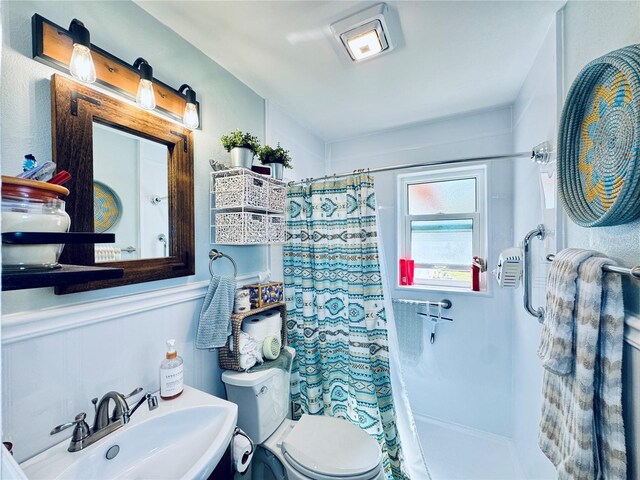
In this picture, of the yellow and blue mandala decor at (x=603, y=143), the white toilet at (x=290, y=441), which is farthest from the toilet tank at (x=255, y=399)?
the yellow and blue mandala decor at (x=603, y=143)

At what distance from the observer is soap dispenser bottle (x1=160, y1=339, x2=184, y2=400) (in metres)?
1.10

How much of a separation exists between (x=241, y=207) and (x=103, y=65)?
71 centimetres

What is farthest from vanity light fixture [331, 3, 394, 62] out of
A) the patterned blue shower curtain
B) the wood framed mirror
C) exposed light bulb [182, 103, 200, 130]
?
the wood framed mirror

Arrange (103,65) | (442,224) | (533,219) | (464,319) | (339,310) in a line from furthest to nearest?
(442,224) → (464,319) → (339,310) → (533,219) → (103,65)

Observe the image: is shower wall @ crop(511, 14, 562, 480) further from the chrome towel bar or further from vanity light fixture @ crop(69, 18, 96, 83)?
vanity light fixture @ crop(69, 18, 96, 83)

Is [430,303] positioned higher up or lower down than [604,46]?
lower down

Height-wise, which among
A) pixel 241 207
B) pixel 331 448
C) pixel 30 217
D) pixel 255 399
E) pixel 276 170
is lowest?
pixel 331 448

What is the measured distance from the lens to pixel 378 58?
1433 mm

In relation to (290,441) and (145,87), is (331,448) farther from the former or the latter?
(145,87)

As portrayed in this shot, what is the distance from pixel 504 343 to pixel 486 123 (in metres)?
1.55

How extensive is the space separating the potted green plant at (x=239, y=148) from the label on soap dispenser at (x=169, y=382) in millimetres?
943

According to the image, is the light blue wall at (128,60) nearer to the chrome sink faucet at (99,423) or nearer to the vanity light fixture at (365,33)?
the chrome sink faucet at (99,423)

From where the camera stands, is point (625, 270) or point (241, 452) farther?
point (241, 452)

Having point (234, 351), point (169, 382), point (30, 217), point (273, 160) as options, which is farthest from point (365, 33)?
point (169, 382)
